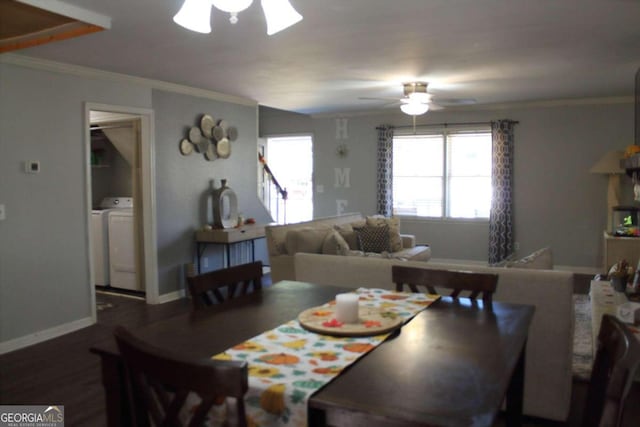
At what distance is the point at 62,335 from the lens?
4617 millimetres

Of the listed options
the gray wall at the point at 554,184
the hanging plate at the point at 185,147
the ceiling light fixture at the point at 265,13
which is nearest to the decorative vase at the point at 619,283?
the ceiling light fixture at the point at 265,13

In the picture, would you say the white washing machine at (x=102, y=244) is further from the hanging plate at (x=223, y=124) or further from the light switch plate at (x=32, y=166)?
the light switch plate at (x=32, y=166)

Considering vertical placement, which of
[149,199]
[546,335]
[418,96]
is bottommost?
→ [546,335]

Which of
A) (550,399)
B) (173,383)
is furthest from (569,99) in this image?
(173,383)

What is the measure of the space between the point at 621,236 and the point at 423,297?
16.2ft

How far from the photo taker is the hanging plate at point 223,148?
6520 millimetres

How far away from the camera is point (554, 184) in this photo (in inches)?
289

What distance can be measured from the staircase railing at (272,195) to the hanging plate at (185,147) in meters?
2.99

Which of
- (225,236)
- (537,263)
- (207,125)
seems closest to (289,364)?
(537,263)

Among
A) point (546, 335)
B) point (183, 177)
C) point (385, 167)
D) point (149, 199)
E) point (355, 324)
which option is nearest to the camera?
point (355, 324)

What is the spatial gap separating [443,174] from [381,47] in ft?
13.6

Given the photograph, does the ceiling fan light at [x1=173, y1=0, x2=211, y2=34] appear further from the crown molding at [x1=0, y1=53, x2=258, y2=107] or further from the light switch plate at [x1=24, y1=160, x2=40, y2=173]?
the light switch plate at [x1=24, y1=160, x2=40, y2=173]

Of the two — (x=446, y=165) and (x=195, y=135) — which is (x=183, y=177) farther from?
(x=446, y=165)

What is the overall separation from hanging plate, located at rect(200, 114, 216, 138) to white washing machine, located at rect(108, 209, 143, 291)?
1278 millimetres
